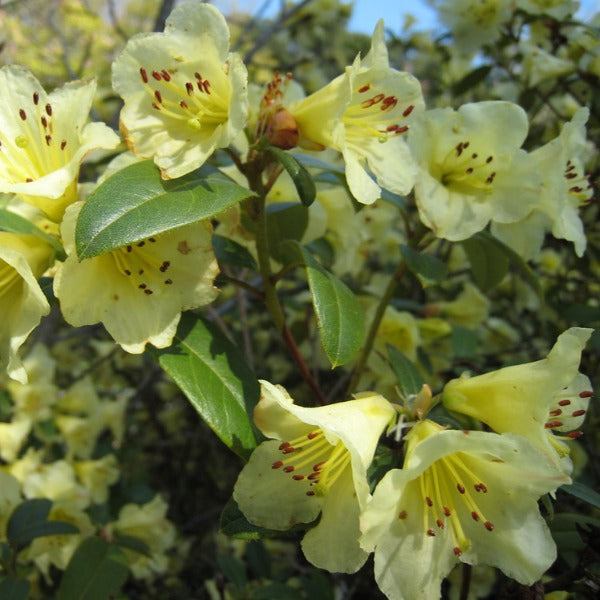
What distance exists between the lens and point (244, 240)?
54.8 inches

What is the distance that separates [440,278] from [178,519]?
2.11 m

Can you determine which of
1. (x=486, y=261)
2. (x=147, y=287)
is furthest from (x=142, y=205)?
(x=486, y=261)

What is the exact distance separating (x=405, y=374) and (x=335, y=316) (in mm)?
248

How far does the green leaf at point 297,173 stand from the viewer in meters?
1.01

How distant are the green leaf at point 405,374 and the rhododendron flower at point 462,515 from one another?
8.9 inches

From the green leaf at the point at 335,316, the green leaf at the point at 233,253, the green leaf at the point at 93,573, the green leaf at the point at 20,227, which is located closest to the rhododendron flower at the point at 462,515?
the green leaf at the point at 335,316

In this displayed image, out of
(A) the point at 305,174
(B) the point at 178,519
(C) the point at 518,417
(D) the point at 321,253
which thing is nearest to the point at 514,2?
(D) the point at 321,253

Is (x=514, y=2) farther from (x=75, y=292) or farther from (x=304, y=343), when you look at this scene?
(x=75, y=292)

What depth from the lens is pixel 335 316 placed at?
3.48 feet

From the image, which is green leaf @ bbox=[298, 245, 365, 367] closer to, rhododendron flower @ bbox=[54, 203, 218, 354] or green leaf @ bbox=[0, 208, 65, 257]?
rhododendron flower @ bbox=[54, 203, 218, 354]

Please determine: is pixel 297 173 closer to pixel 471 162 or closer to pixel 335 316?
pixel 335 316

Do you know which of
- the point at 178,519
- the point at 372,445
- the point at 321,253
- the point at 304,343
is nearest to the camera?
the point at 372,445

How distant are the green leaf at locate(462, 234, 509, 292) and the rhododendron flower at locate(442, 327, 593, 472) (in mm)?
499

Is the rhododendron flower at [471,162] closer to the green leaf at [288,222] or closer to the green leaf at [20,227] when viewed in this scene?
the green leaf at [288,222]
